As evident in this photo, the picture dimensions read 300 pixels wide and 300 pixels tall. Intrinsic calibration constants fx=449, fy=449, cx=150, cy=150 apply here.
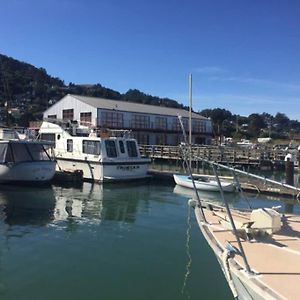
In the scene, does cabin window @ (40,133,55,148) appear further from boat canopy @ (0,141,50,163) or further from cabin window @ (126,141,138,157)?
cabin window @ (126,141,138,157)

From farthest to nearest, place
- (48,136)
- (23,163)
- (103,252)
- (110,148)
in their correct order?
(48,136) < (110,148) < (23,163) < (103,252)

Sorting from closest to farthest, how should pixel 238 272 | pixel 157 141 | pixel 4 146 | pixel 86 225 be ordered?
pixel 238 272 < pixel 86 225 < pixel 4 146 < pixel 157 141

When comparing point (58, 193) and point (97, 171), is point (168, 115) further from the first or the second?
point (58, 193)

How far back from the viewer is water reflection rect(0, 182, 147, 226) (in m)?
19.2

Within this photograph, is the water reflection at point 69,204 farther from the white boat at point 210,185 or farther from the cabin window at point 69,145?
the cabin window at point 69,145

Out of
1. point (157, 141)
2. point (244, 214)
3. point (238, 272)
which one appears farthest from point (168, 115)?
point (238, 272)

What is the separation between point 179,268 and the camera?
1227 cm

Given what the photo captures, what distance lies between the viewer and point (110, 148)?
3241 cm

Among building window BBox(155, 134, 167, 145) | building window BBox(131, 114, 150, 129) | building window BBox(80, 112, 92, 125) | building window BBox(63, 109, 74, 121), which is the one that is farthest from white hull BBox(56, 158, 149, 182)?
building window BBox(155, 134, 167, 145)

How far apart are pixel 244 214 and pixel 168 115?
189 ft

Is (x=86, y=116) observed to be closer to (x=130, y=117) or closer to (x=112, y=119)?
(x=112, y=119)

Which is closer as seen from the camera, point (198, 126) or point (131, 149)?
point (131, 149)

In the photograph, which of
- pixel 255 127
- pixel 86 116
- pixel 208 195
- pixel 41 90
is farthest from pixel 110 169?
pixel 41 90

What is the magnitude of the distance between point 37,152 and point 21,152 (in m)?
1.11
